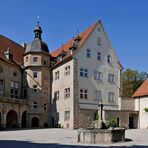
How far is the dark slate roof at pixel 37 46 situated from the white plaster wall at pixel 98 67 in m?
6.99

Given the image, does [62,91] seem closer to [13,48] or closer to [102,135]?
[13,48]

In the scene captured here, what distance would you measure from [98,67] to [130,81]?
26.3m

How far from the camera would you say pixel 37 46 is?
46.7 meters

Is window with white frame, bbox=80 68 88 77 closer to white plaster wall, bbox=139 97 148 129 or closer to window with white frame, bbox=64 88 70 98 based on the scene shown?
window with white frame, bbox=64 88 70 98

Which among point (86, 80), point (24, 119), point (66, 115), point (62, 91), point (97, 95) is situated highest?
point (86, 80)

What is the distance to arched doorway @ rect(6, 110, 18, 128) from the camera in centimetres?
4238

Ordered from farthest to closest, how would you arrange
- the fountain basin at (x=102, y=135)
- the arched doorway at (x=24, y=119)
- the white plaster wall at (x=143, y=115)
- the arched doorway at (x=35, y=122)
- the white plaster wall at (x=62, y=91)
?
the arched doorway at (x=35, y=122) → the white plaster wall at (x=143, y=115) → the arched doorway at (x=24, y=119) → the white plaster wall at (x=62, y=91) → the fountain basin at (x=102, y=135)

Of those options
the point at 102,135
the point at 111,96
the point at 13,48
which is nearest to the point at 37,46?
the point at 13,48

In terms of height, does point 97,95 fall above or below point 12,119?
above

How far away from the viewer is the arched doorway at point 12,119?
42.4m

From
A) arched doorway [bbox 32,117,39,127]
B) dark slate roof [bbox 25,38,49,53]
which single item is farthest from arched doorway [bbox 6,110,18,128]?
dark slate roof [bbox 25,38,49,53]

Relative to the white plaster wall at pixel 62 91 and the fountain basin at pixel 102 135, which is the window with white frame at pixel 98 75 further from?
the fountain basin at pixel 102 135

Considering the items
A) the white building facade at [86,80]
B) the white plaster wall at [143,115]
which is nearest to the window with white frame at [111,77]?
the white building facade at [86,80]

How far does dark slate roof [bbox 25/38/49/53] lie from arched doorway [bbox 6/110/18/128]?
32.2 feet
